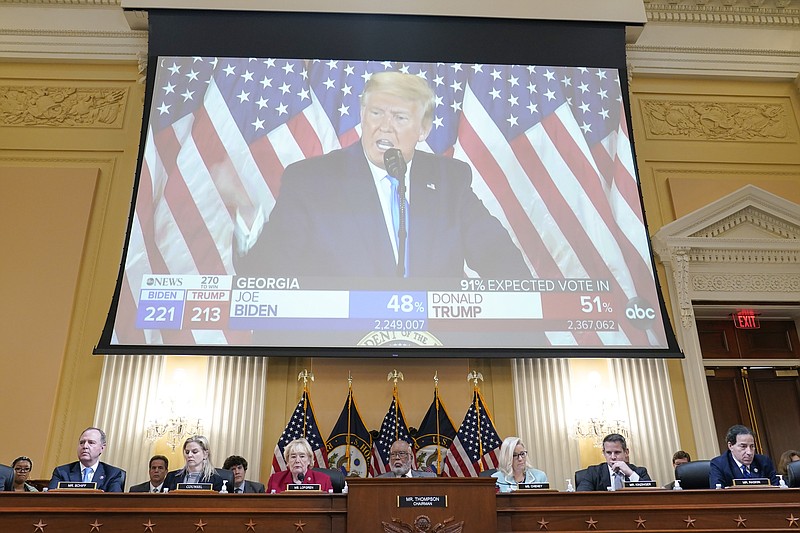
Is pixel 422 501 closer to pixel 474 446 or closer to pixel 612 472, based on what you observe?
pixel 612 472

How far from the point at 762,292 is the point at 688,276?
80cm

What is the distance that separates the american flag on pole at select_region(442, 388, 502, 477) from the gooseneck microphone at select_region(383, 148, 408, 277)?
1.37 m

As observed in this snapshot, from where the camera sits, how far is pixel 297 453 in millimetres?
4773

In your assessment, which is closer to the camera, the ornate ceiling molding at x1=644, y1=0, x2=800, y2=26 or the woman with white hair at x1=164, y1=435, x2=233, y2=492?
the woman with white hair at x1=164, y1=435, x2=233, y2=492

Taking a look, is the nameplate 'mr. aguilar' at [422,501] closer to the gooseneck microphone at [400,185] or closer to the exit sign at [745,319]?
the gooseneck microphone at [400,185]

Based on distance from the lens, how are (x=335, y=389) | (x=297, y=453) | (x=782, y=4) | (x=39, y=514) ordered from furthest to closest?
(x=782, y=4) → (x=335, y=389) → (x=297, y=453) → (x=39, y=514)

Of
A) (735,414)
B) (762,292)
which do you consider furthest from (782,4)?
(735,414)

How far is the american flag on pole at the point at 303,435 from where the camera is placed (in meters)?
6.10

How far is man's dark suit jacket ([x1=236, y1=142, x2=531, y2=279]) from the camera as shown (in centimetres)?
641

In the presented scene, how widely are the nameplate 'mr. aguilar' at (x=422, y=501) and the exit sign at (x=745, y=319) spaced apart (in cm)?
508

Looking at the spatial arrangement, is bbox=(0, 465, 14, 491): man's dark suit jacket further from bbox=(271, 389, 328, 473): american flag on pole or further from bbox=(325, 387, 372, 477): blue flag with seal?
bbox=(325, 387, 372, 477): blue flag with seal

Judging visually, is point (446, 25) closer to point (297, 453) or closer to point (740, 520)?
point (297, 453)

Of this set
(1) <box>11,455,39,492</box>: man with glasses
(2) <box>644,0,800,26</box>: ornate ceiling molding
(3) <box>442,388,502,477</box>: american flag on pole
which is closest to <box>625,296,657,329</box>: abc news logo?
(3) <box>442,388,502,477</box>: american flag on pole

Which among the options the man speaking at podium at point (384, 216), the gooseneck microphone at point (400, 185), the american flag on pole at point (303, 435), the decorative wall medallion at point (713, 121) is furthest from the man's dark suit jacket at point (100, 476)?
the decorative wall medallion at point (713, 121)
